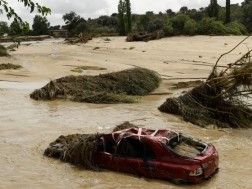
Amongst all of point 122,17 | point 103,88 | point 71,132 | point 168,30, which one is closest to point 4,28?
point 71,132

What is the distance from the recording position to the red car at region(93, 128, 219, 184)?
30.3ft

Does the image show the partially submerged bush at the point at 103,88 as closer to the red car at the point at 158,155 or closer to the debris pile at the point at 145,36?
the red car at the point at 158,155

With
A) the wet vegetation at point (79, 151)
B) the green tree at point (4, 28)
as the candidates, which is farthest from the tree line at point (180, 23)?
the green tree at point (4, 28)

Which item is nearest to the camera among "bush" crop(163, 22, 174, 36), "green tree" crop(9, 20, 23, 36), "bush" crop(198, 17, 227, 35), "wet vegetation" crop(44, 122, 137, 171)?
"green tree" crop(9, 20, 23, 36)

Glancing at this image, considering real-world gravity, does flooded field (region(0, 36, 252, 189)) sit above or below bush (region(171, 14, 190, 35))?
below

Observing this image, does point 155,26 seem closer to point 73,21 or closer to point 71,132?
point 73,21

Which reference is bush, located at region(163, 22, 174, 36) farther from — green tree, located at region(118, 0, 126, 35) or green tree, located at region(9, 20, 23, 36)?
green tree, located at region(9, 20, 23, 36)

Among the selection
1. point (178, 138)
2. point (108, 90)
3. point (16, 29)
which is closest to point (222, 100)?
point (178, 138)

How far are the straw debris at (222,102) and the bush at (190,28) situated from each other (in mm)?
30041

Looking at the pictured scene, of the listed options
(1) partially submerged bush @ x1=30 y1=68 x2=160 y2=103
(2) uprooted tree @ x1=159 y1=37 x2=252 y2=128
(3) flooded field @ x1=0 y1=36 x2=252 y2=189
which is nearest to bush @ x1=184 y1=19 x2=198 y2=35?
(3) flooded field @ x1=0 y1=36 x2=252 y2=189

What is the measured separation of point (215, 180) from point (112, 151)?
2.46 metres

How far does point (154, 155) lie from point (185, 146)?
93cm

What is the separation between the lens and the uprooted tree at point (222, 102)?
15.4 metres

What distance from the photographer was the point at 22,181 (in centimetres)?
1042
